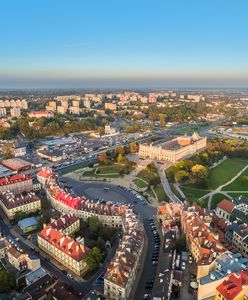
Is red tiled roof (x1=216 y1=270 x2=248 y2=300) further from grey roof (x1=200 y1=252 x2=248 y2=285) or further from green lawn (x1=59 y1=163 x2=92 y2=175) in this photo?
green lawn (x1=59 y1=163 x2=92 y2=175)

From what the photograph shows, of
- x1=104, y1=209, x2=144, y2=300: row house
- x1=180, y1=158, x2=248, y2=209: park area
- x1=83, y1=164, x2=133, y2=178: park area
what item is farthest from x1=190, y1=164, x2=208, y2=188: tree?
x1=104, y1=209, x2=144, y2=300: row house

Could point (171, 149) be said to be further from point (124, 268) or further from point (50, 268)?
point (124, 268)

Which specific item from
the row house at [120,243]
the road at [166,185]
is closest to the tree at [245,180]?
the road at [166,185]

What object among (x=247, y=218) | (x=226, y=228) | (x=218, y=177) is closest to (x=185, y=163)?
(x=218, y=177)

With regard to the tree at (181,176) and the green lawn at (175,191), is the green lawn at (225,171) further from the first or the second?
Result: the green lawn at (175,191)

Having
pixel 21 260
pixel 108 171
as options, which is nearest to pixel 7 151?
pixel 108 171

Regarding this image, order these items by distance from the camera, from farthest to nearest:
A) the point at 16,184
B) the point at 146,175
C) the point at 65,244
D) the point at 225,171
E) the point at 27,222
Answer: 1. the point at 225,171
2. the point at 146,175
3. the point at 16,184
4. the point at 27,222
5. the point at 65,244
